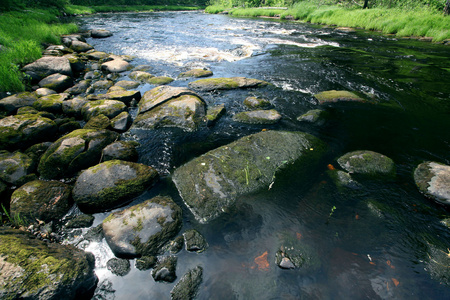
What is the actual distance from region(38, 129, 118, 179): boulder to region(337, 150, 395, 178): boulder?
18.3ft

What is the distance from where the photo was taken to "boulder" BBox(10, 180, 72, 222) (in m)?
3.42

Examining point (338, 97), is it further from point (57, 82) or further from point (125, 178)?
point (57, 82)

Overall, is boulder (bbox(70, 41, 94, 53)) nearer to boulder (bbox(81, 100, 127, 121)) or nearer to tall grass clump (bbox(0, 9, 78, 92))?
tall grass clump (bbox(0, 9, 78, 92))

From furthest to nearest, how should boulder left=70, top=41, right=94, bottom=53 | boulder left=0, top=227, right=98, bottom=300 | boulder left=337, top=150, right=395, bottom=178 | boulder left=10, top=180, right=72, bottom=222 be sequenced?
boulder left=70, top=41, right=94, bottom=53
boulder left=337, top=150, right=395, bottom=178
boulder left=10, top=180, right=72, bottom=222
boulder left=0, top=227, right=98, bottom=300

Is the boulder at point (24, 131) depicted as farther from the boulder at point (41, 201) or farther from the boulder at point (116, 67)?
the boulder at point (116, 67)

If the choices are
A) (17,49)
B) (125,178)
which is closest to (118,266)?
(125,178)

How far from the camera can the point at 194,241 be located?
3.14m

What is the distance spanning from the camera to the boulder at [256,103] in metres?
6.95

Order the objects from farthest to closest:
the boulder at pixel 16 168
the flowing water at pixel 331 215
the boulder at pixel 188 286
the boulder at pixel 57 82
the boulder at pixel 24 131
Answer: the boulder at pixel 57 82
the boulder at pixel 24 131
the boulder at pixel 16 168
the flowing water at pixel 331 215
the boulder at pixel 188 286

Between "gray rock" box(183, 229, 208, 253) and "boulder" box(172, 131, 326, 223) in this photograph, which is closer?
"gray rock" box(183, 229, 208, 253)

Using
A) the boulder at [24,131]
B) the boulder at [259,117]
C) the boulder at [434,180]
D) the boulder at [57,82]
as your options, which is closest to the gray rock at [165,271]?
the boulder at [259,117]

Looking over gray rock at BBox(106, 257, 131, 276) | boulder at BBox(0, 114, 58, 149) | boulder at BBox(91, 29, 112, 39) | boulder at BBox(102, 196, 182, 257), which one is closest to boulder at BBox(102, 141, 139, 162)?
boulder at BBox(102, 196, 182, 257)

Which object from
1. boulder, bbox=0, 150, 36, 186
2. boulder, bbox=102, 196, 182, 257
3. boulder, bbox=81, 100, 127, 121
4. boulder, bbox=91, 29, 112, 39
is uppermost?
boulder, bbox=91, 29, 112, 39

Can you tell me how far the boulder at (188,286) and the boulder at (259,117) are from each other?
4.41 meters
